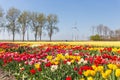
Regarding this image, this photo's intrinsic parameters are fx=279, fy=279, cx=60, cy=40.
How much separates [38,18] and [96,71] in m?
75.5

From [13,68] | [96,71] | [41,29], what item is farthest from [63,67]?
[41,29]

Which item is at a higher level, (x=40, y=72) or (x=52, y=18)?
(x=52, y=18)

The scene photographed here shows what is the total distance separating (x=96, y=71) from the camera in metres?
5.18

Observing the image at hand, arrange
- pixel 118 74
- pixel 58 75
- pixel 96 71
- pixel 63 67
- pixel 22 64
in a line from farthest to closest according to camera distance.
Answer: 1. pixel 22 64
2. pixel 63 67
3. pixel 58 75
4. pixel 96 71
5. pixel 118 74

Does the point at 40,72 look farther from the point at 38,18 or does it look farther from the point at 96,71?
the point at 38,18

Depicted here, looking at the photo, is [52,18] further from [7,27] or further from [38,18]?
[7,27]

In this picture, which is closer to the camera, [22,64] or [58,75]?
[58,75]

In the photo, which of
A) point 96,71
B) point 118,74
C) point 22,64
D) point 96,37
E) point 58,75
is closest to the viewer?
point 118,74

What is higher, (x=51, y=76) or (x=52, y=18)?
(x=52, y=18)

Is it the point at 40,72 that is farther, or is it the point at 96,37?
the point at 96,37

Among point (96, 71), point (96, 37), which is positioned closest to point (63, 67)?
point (96, 71)

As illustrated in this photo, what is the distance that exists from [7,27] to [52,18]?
1517 cm

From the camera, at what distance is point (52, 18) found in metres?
83.5

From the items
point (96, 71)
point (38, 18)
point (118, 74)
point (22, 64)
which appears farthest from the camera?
point (38, 18)
